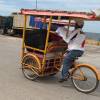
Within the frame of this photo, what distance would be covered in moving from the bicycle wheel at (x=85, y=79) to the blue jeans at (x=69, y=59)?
219mm

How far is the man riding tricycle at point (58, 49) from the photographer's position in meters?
8.82

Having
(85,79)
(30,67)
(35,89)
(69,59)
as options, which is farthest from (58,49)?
(35,89)

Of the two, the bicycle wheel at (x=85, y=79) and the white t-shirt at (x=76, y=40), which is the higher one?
the white t-shirt at (x=76, y=40)

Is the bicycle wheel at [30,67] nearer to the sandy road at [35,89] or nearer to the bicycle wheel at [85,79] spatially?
the sandy road at [35,89]

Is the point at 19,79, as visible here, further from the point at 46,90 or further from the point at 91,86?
the point at 91,86

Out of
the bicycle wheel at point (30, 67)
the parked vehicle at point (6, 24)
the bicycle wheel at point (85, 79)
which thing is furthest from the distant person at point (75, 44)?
the parked vehicle at point (6, 24)

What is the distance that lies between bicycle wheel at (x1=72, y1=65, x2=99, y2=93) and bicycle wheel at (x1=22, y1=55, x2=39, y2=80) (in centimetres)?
112

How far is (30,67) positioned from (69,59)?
126 centimetres

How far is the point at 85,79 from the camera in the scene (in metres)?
8.84

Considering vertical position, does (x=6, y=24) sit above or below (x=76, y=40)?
below

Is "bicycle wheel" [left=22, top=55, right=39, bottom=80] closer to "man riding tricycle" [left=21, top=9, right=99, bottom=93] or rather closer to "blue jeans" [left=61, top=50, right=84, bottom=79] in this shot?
"man riding tricycle" [left=21, top=9, right=99, bottom=93]

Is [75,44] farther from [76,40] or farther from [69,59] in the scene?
[69,59]

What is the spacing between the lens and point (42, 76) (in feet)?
32.1

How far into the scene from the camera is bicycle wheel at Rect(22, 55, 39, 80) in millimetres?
9680
